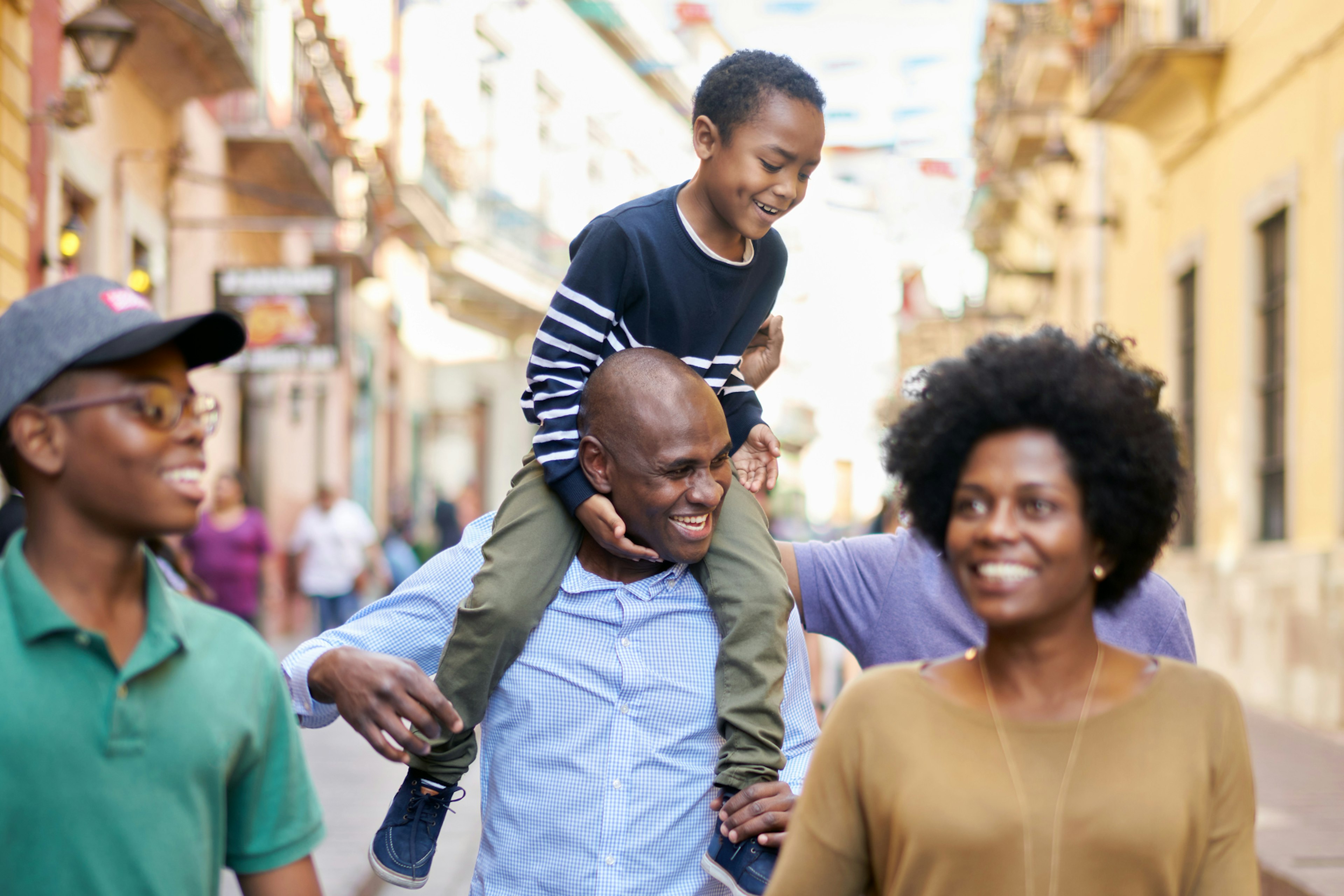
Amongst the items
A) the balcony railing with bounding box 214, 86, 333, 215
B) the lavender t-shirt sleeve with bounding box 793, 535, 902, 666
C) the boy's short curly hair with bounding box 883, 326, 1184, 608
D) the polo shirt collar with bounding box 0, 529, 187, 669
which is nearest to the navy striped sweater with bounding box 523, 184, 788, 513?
the lavender t-shirt sleeve with bounding box 793, 535, 902, 666

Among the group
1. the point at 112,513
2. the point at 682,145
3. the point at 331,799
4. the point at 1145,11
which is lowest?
the point at 331,799

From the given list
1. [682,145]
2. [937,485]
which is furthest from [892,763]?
[682,145]

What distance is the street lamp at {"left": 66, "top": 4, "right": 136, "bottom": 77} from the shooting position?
34.5 feet

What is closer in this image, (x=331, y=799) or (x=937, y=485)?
(x=937, y=485)

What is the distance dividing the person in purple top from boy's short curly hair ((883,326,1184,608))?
63cm

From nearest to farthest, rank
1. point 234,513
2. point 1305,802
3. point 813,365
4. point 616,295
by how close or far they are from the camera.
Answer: point 616,295, point 1305,802, point 234,513, point 813,365

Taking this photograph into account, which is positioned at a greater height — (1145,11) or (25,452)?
(1145,11)

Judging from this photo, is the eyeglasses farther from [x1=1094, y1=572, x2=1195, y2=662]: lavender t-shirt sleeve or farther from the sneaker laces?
[x1=1094, y1=572, x2=1195, y2=662]: lavender t-shirt sleeve

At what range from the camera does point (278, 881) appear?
2162 millimetres

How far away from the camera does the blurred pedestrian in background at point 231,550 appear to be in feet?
41.9

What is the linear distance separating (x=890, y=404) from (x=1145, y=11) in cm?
1515

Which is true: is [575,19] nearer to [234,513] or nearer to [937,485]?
[234,513]

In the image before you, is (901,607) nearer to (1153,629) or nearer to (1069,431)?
(1153,629)

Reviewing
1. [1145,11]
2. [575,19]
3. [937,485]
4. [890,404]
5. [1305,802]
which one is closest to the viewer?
[937,485]
